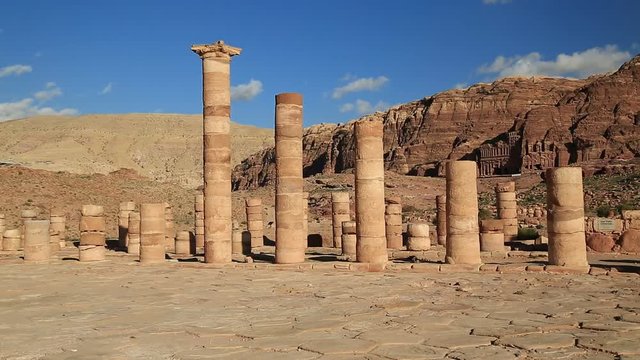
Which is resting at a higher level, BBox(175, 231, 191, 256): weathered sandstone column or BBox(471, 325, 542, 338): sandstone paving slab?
A: BBox(175, 231, 191, 256): weathered sandstone column

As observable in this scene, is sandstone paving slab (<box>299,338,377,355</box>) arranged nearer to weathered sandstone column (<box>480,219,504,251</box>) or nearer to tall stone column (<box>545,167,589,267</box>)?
tall stone column (<box>545,167,589,267</box>)

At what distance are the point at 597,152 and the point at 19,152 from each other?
283 feet

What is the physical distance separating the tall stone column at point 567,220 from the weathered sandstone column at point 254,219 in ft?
40.6

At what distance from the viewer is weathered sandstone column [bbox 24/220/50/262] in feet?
61.2

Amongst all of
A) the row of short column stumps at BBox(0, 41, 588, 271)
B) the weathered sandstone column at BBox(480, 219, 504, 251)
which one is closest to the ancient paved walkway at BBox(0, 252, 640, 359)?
the row of short column stumps at BBox(0, 41, 588, 271)

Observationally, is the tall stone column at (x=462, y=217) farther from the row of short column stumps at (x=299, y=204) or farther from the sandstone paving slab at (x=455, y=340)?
the sandstone paving slab at (x=455, y=340)

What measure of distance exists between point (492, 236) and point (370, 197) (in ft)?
20.5

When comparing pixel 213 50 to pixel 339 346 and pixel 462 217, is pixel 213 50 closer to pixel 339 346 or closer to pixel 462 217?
pixel 462 217

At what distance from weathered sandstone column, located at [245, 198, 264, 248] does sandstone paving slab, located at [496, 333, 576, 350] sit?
17.3m

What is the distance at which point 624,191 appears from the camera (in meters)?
43.7

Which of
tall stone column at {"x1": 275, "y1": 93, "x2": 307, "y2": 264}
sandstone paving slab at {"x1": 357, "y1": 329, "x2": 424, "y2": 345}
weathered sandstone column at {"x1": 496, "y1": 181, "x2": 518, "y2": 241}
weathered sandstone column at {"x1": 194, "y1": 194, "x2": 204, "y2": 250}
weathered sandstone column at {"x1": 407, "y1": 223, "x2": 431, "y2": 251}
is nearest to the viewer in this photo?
sandstone paving slab at {"x1": 357, "y1": 329, "x2": 424, "y2": 345}

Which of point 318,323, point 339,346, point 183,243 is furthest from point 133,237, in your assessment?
point 339,346

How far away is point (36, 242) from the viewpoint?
18.7 m

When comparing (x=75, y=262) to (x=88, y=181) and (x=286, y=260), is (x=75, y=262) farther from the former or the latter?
(x=88, y=181)
